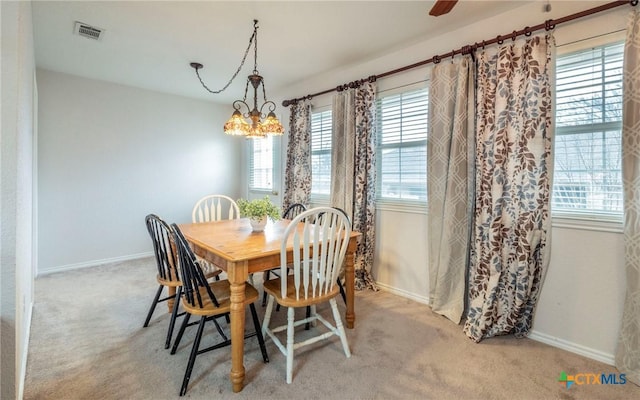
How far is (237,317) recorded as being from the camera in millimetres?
1593

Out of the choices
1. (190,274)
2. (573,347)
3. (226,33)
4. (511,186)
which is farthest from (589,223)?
(226,33)

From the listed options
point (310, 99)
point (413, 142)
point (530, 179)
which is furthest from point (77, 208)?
point (530, 179)

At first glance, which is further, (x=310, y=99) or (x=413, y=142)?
(x=310, y=99)

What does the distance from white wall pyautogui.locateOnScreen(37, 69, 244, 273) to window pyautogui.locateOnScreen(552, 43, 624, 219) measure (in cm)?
448

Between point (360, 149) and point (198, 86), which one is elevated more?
point (198, 86)

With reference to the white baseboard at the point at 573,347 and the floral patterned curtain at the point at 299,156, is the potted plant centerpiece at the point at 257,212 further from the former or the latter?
the white baseboard at the point at 573,347

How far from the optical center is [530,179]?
1973 mm

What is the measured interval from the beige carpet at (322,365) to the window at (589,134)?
3.41ft

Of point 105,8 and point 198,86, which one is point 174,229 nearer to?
point 105,8

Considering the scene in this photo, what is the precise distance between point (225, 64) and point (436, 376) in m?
3.41

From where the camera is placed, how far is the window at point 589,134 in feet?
6.02

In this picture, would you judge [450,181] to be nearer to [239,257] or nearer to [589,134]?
[589,134]

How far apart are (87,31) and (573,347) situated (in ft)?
14.7

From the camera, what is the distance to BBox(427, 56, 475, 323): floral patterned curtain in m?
2.32
